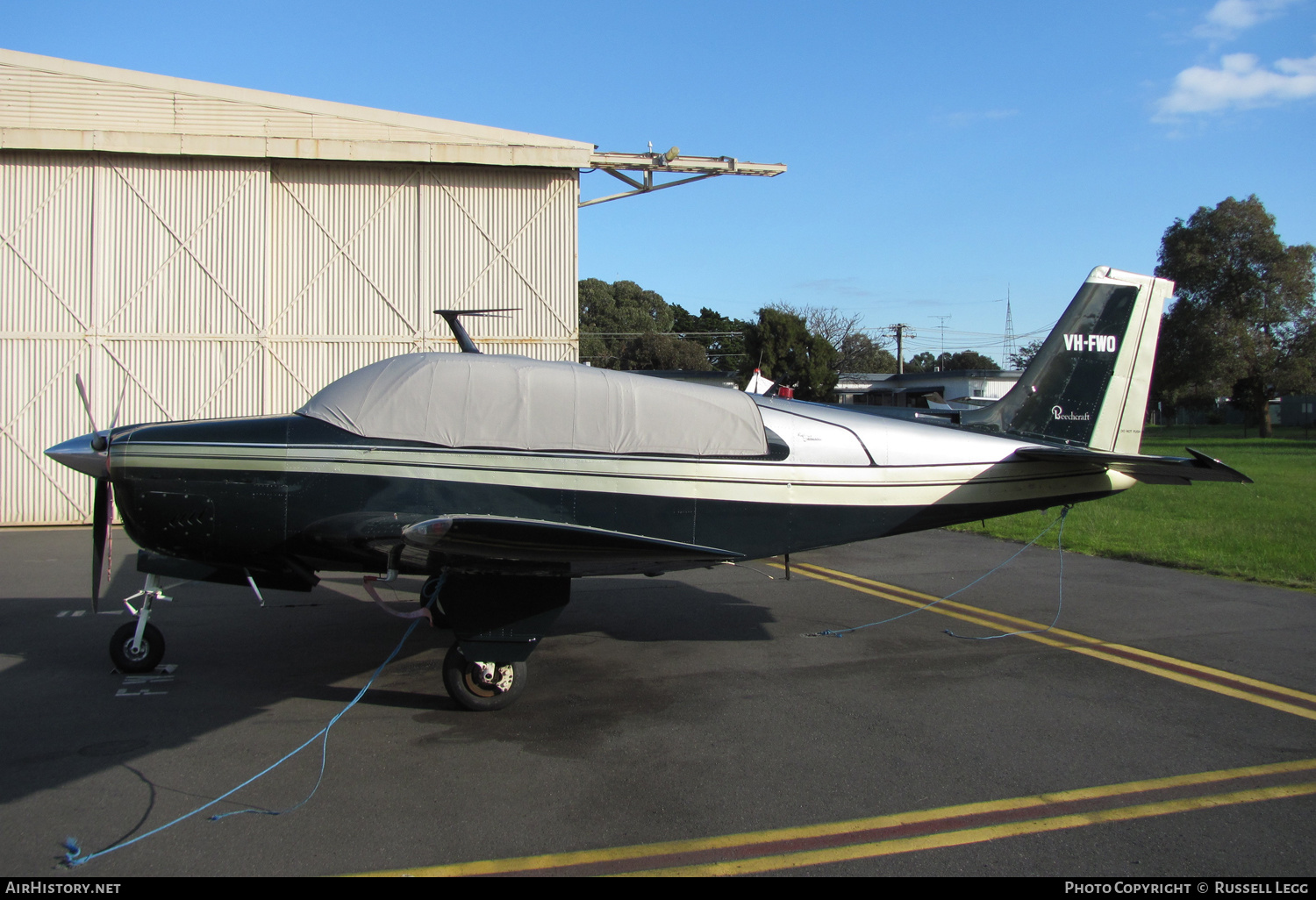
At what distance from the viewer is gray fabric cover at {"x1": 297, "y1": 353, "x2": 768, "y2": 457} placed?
5.60 m

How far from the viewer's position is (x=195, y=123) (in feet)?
49.8

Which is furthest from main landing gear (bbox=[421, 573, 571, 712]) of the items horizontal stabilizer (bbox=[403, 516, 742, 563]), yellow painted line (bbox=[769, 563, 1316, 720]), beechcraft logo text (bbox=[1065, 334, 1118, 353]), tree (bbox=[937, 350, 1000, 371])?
tree (bbox=[937, 350, 1000, 371])

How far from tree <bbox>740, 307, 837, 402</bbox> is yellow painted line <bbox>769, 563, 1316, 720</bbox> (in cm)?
3373

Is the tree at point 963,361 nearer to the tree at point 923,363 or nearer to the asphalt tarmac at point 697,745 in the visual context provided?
the tree at point 923,363

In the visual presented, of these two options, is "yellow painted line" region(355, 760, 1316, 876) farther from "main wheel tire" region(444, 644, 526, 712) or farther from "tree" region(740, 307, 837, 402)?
"tree" region(740, 307, 837, 402)

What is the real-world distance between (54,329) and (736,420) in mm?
14343

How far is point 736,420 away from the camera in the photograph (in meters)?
6.21

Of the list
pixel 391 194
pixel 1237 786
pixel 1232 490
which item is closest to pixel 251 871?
pixel 1237 786

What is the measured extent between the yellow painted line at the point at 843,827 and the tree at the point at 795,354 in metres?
38.4

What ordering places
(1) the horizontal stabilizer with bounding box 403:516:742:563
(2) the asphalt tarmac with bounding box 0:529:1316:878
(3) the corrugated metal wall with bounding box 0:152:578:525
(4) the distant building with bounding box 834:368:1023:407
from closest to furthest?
1. (2) the asphalt tarmac with bounding box 0:529:1316:878
2. (1) the horizontal stabilizer with bounding box 403:516:742:563
3. (3) the corrugated metal wall with bounding box 0:152:578:525
4. (4) the distant building with bounding box 834:368:1023:407

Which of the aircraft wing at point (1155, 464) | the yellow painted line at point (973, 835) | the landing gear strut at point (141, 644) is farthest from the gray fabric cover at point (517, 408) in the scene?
the yellow painted line at point (973, 835)

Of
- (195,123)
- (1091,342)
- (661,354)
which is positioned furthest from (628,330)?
(1091,342)

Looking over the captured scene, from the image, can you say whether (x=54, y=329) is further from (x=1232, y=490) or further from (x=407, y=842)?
(x=1232, y=490)

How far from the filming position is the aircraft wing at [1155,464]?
20.1 ft
